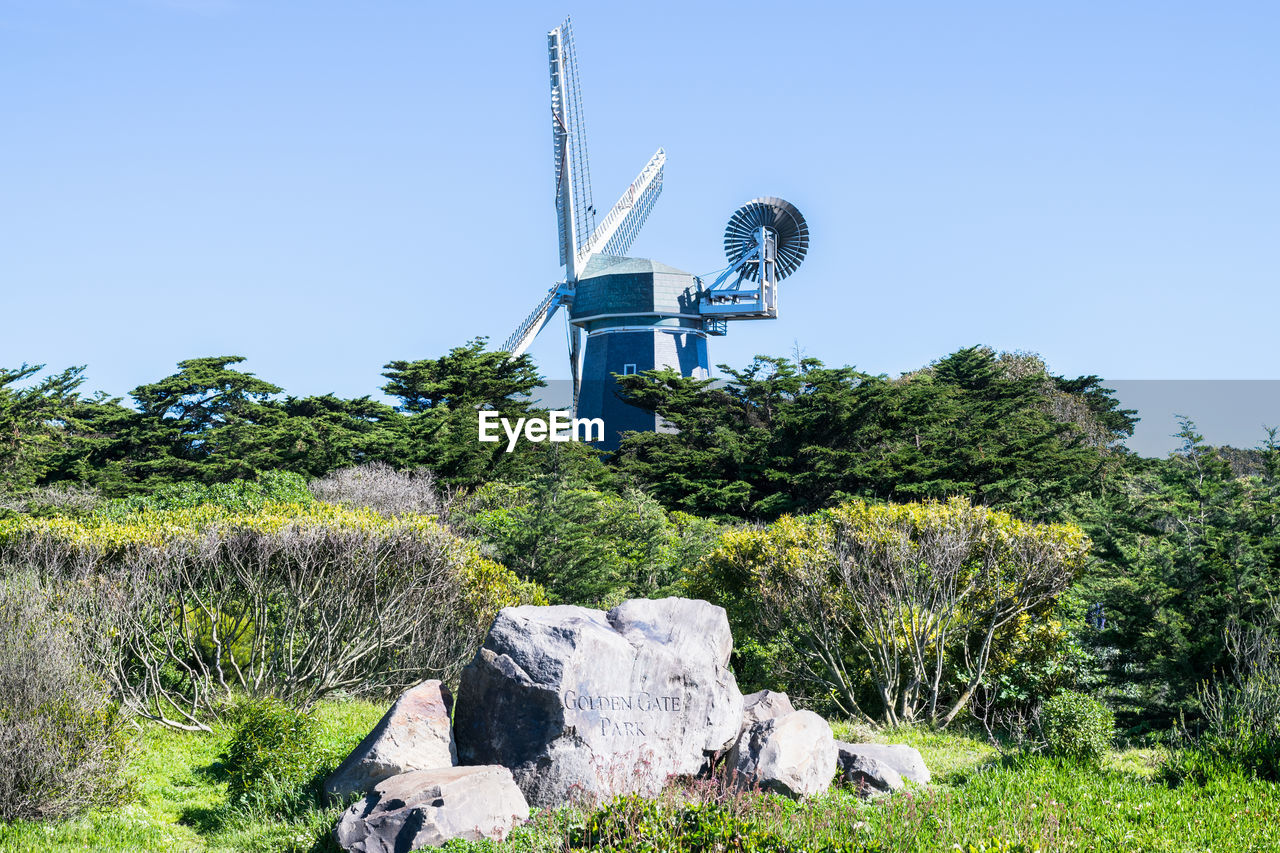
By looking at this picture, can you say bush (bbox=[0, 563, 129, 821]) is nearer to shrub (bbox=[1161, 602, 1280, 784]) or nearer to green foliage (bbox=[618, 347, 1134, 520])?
shrub (bbox=[1161, 602, 1280, 784])

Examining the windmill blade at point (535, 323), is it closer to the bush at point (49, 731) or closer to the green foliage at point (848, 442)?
the green foliage at point (848, 442)

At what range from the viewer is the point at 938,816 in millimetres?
7035

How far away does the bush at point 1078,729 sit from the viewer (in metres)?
8.88

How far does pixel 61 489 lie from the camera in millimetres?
26469

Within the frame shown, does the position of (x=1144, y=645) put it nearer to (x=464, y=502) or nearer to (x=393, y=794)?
→ (x=393, y=794)

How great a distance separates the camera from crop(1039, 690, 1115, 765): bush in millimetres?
8883

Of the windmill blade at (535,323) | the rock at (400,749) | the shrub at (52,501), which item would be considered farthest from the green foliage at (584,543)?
the windmill blade at (535,323)

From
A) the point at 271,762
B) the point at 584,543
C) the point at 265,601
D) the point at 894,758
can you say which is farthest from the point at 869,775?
the point at 584,543

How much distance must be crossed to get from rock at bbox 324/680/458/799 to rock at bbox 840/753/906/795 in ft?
10.5

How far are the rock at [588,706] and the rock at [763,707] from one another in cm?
41

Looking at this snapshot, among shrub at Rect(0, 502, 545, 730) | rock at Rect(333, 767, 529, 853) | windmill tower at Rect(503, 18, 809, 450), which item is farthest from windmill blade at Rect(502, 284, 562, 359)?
rock at Rect(333, 767, 529, 853)

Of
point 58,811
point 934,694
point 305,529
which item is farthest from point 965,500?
point 58,811

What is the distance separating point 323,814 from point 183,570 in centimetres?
452

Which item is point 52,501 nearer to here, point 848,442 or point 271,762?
point 271,762
